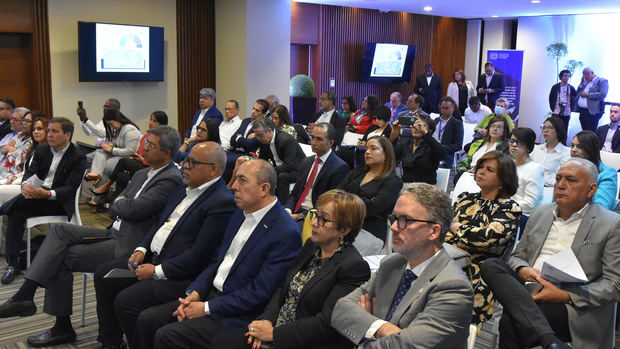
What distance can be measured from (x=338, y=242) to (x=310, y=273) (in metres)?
0.20

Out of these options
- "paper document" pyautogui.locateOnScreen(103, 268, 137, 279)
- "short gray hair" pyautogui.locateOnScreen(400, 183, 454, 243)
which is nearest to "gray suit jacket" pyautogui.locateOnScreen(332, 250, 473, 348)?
"short gray hair" pyautogui.locateOnScreen(400, 183, 454, 243)

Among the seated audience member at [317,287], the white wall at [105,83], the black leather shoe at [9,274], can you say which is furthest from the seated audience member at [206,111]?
the seated audience member at [317,287]

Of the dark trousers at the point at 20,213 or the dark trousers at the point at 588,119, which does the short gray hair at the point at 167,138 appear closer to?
the dark trousers at the point at 20,213

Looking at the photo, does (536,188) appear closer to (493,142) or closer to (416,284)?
(493,142)

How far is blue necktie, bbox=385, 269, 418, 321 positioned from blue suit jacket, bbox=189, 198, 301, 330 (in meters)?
0.74

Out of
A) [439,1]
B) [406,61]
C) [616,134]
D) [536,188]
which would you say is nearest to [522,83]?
[406,61]

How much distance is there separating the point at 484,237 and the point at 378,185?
1214 mm

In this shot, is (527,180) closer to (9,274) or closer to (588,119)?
(9,274)

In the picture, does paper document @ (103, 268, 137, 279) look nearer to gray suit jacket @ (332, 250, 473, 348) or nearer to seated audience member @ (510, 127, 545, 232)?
gray suit jacket @ (332, 250, 473, 348)

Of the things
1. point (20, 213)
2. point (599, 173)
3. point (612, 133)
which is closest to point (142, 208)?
point (20, 213)

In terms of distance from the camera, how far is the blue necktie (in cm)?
227

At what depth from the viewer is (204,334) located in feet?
9.43

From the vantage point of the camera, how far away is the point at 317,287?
2.59 meters

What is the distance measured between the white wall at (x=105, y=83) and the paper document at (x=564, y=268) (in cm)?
866
